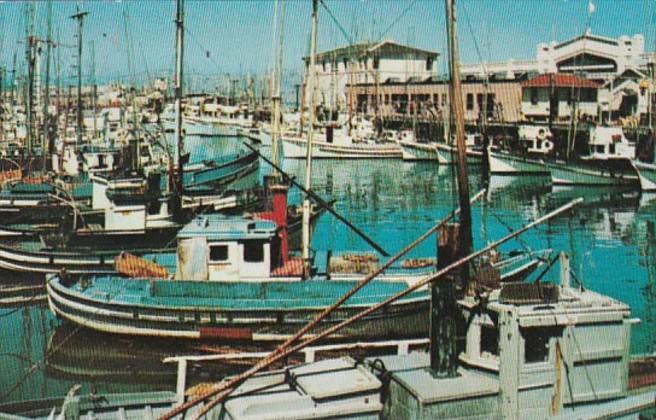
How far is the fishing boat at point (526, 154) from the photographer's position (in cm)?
6825

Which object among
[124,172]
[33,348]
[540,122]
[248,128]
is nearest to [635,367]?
[33,348]

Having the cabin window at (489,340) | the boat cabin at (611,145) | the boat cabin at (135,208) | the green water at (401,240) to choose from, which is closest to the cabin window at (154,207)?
the boat cabin at (135,208)

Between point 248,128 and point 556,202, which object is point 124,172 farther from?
point 248,128

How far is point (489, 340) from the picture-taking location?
34.8 ft

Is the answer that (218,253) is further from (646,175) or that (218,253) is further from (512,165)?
(512,165)

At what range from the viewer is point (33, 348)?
22766 mm

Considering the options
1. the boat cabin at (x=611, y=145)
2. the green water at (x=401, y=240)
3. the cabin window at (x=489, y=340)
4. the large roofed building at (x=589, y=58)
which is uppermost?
the large roofed building at (x=589, y=58)

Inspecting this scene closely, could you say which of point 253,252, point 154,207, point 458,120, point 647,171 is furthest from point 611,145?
point 458,120

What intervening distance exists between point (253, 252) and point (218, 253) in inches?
37.0

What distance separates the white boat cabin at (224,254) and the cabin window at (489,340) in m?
11.2

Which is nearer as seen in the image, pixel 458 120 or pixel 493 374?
pixel 493 374

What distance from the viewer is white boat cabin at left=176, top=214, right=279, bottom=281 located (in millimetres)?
21172

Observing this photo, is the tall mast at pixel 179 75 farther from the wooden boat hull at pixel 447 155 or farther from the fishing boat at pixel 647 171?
the wooden boat hull at pixel 447 155

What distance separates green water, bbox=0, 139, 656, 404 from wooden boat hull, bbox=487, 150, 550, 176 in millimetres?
1954
